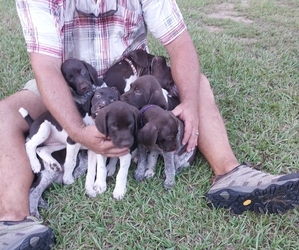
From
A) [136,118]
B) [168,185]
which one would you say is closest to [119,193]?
[168,185]

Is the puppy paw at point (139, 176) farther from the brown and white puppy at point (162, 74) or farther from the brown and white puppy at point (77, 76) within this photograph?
the brown and white puppy at point (162, 74)

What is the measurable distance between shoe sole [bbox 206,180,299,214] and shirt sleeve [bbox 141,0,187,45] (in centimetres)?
174

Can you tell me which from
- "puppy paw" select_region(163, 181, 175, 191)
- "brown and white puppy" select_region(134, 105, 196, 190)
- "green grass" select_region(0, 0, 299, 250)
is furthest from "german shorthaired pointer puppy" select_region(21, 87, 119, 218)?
"puppy paw" select_region(163, 181, 175, 191)

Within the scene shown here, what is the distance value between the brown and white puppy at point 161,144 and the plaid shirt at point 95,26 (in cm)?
99

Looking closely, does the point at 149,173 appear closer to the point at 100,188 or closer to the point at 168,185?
the point at 168,185

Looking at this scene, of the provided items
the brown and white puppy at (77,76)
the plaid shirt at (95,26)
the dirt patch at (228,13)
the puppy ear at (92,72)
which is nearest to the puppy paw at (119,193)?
the brown and white puppy at (77,76)

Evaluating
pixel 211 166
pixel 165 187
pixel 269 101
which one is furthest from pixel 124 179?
pixel 269 101

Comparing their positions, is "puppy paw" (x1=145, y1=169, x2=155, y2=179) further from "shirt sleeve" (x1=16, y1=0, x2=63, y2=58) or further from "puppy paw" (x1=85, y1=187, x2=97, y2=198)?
"shirt sleeve" (x1=16, y1=0, x2=63, y2=58)

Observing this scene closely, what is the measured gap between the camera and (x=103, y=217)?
12.0 feet

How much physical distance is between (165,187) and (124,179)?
14.7 inches

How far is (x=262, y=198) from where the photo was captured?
3.53 metres

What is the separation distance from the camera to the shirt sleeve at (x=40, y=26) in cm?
390

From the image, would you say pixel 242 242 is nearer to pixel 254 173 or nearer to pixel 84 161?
pixel 254 173

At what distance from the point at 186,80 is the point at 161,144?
0.82 metres
